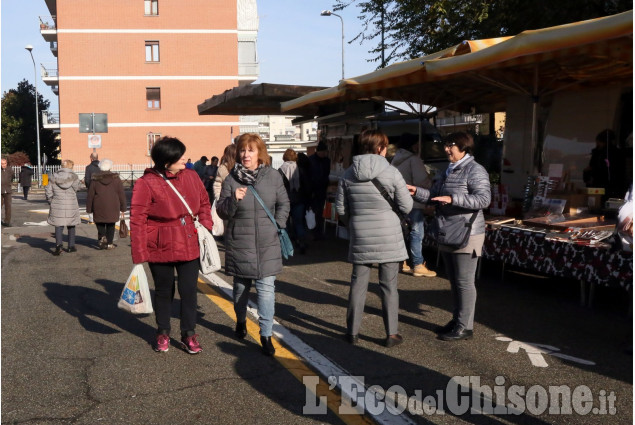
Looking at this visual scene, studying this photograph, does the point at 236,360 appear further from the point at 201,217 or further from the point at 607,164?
the point at 607,164

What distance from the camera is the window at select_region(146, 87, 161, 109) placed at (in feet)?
158

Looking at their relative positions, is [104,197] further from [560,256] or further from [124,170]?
[124,170]

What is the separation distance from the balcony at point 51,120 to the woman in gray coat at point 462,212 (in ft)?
150

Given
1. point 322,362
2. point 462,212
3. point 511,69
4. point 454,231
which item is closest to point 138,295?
point 322,362

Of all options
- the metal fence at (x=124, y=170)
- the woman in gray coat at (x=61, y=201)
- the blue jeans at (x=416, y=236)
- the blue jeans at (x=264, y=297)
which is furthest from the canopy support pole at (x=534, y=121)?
the metal fence at (x=124, y=170)

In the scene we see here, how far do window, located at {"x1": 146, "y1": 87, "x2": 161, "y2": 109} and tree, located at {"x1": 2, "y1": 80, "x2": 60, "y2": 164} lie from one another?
1799cm

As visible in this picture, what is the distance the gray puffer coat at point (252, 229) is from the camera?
5539mm

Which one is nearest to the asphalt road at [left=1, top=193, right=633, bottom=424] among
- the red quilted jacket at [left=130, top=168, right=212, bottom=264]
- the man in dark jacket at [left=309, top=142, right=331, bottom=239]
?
the red quilted jacket at [left=130, top=168, right=212, bottom=264]

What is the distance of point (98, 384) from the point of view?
16.0ft

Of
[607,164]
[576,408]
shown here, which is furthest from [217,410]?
[607,164]

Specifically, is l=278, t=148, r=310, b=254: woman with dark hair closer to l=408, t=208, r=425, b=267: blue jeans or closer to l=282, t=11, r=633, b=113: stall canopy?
l=282, t=11, r=633, b=113: stall canopy

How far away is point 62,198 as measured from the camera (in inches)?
468

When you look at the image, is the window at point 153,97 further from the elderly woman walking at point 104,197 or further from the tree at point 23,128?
the elderly woman walking at point 104,197

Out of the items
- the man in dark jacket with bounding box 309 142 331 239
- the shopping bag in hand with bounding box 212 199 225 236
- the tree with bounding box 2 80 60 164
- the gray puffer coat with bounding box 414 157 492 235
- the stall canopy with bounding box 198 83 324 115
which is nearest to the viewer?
the gray puffer coat with bounding box 414 157 492 235
